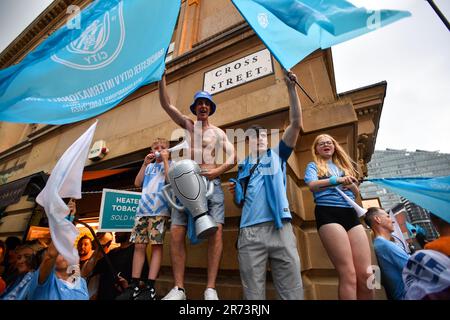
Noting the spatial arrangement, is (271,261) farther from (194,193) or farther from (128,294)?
(128,294)

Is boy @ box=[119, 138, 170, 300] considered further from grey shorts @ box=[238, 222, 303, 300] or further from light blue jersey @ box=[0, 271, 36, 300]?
light blue jersey @ box=[0, 271, 36, 300]

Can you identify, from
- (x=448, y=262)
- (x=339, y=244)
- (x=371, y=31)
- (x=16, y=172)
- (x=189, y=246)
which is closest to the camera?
(x=448, y=262)

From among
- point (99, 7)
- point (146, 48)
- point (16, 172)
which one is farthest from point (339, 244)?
point (16, 172)

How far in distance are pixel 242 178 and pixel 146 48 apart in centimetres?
177

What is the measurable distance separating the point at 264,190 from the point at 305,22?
1.49m

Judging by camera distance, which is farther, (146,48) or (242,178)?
(146,48)

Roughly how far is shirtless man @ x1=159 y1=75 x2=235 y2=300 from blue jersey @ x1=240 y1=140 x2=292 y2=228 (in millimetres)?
248

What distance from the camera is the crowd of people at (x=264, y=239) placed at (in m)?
1.76

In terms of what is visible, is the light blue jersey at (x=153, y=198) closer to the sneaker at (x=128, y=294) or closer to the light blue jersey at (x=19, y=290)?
the sneaker at (x=128, y=294)

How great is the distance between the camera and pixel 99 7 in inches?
111

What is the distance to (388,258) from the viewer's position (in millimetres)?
2361

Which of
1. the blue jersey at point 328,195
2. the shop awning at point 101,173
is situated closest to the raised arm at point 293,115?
the blue jersey at point 328,195

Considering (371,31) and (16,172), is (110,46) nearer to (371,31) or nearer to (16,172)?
(371,31)

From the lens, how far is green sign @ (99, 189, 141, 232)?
3.08 meters
